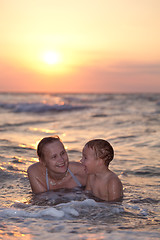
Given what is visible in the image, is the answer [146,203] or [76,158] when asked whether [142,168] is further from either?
[146,203]

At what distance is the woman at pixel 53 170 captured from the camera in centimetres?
466

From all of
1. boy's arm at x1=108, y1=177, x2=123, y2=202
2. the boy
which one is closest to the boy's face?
the boy

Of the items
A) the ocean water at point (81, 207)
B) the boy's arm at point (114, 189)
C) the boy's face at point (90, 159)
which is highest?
the boy's face at point (90, 159)

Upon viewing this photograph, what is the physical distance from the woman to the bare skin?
0.33m

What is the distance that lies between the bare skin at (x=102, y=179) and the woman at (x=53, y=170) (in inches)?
12.8

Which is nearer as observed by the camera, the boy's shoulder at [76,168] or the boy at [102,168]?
the boy at [102,168]

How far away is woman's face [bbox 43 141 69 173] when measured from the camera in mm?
4637

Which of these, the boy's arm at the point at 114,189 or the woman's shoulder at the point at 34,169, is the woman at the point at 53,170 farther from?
the boy's arm at the point at 114,189

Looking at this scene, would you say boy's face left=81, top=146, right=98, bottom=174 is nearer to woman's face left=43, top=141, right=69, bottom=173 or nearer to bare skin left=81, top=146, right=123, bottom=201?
bare skin left=81, top=146, right=123, bottom=201

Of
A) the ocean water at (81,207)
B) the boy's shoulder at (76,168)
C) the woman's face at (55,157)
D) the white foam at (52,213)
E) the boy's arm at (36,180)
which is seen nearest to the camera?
the ocean water at (81,207)

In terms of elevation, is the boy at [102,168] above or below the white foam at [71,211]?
above

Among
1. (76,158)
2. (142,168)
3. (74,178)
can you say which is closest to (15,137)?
(76,158)

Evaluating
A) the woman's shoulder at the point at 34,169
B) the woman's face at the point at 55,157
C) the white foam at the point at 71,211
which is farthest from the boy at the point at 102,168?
the woman's shoulder at the point at 34,169

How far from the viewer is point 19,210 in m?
4.05
